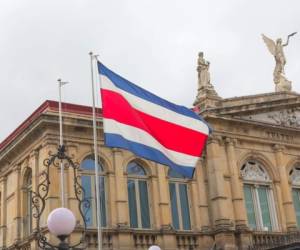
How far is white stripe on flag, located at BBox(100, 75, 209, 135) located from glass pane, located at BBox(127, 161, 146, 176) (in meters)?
7.70

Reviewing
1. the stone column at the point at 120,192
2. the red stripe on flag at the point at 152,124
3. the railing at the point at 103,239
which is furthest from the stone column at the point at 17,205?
the red stripe on flag at the point at 152,124

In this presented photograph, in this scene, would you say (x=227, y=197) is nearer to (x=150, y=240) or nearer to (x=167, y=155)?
(x=150, y=240)

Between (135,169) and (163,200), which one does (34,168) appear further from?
(163,200)

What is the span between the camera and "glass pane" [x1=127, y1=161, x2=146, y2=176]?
886 inches

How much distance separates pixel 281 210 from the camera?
80.3 ft

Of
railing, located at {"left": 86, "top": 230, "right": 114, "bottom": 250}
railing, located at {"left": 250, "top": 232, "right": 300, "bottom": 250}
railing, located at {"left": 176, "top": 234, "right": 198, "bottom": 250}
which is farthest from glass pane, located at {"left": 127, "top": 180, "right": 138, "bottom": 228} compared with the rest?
railing, located at {"left": 250, "top": 232, "right": 300, "bottom": 250}

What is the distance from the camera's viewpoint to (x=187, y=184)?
23.4 metres

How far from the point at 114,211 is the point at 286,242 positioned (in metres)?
6.62

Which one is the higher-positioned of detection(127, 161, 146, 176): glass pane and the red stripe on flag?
detection(127, 161, 146, 176): glass pane

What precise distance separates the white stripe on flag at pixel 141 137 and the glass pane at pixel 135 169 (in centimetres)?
820

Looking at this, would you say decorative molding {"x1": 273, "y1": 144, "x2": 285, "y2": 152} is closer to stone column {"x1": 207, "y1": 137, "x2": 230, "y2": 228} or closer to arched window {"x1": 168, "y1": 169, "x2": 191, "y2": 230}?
stone column {"x1": 207, "y1": 137, "x2": 230, "y2": 228}

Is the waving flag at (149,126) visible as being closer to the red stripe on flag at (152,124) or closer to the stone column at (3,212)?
the red stripe on flag at (152,124)

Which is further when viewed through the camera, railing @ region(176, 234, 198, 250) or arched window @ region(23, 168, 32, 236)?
arched window @ region(23, 168, 32, 236)

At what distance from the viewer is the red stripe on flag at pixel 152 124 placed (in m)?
14.1
